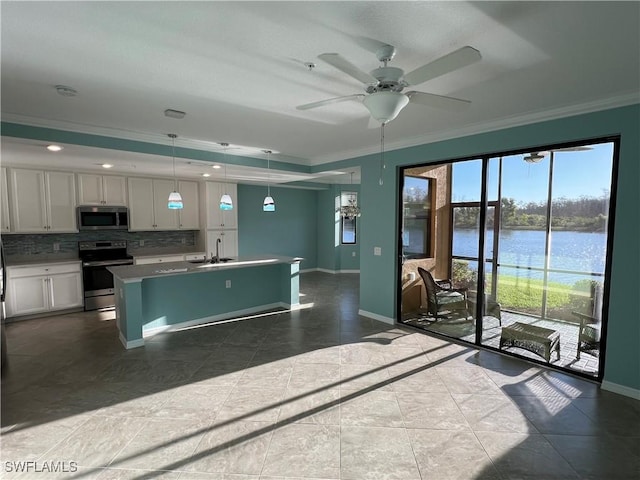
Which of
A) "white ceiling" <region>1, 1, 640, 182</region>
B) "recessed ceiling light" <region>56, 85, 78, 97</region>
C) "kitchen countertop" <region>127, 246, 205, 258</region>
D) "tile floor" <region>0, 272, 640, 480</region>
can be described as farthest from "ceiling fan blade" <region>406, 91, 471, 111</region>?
"kitchen countertop" <region>127, 246, 205, 258</region>

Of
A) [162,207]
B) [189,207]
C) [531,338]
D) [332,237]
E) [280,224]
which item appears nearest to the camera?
[531,338]

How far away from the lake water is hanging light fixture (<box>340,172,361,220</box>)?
172 inches

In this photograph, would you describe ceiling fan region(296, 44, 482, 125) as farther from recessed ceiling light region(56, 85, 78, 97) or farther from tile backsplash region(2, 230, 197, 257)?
tile backsplash region(2, 230, 197, 257)

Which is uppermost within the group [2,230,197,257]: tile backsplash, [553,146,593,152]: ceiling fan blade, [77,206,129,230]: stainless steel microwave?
[553,146,593,152]: ceiling fan blade

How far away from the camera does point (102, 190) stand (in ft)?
19.0

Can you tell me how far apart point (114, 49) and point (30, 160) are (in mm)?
4063

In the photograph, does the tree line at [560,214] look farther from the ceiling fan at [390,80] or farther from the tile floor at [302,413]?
the ceiling fan at [390,80]

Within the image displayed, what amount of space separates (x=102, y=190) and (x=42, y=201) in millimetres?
853

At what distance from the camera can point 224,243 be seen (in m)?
7.11

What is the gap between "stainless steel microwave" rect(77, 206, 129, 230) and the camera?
5.59 m

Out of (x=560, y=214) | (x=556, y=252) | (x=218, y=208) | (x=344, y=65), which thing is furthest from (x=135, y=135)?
(x=556, y=252)

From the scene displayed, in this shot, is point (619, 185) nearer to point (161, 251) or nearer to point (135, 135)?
point (135, 135)

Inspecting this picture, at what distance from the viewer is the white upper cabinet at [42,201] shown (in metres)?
5.08

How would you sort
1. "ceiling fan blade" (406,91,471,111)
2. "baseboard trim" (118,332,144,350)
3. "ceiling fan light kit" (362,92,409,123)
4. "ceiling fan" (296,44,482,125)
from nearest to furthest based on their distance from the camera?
"ceiling fan" (296,44,482,125) < "ceiling fan light kit" (362,92,409,123) < "ceiling fan blade" (406,91,471,111) < "baseboard trim" (118,332,144,350)
